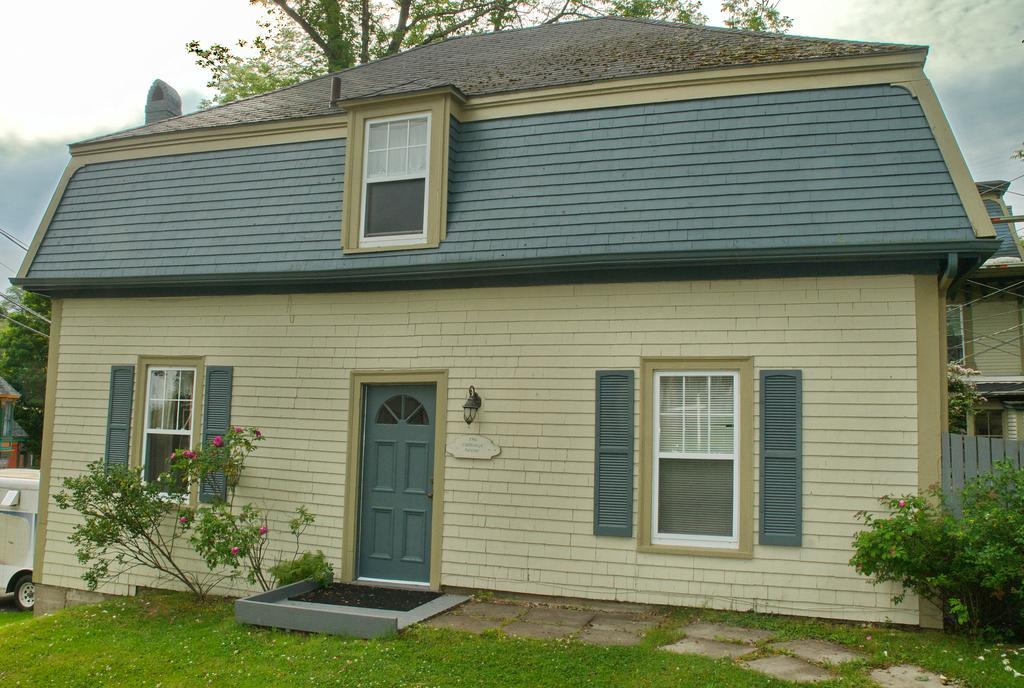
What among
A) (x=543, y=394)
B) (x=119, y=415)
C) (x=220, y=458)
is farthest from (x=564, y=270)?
(x=119, y=415)

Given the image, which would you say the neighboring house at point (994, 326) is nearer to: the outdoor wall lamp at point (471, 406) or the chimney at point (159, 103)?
the outdoor wall lamp at point (471, 406)

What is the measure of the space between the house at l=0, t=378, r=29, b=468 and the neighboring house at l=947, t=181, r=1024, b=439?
28249 millimetres

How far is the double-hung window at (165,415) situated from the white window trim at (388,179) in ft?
8.94

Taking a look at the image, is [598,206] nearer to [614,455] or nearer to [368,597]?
[614,455]

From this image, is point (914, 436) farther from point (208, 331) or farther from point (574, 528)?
point (208, 331)

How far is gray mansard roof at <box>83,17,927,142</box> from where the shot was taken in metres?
8.56

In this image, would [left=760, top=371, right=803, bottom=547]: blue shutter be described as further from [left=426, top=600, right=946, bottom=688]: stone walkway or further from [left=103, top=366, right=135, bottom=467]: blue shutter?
[left=103, top=366, right=135, bottom=467]: blue shutter

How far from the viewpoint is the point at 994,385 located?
17.8 meters

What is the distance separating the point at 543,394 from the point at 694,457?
60.6 inches

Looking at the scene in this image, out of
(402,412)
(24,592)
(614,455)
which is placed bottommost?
(24,592)

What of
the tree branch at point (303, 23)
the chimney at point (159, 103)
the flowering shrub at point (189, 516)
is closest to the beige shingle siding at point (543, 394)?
the flowering shrub at point (189, 516)

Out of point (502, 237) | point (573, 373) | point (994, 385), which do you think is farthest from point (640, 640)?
point (994, 385)

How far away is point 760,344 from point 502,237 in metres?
2.66

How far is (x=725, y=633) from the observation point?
670 cm
